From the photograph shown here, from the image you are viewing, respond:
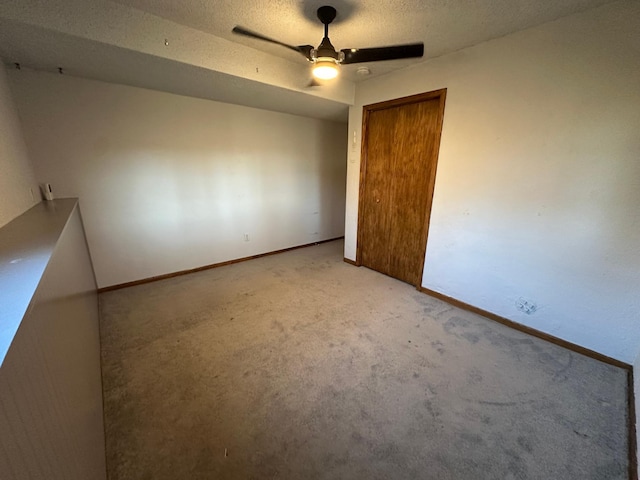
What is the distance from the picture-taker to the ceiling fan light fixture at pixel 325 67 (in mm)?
1762

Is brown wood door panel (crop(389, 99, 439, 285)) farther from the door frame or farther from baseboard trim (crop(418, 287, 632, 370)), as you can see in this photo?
baseboard trim (crop(418, 287, 632, 370))

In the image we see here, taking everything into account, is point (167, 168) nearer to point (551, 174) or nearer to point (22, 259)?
point (22, 259)

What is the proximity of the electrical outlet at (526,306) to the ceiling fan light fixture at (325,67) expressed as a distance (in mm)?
2379

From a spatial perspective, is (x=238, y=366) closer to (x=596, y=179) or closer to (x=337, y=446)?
(x=337, y=446)

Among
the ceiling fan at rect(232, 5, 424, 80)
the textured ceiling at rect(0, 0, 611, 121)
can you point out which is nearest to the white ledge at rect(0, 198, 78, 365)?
the textured ceiling at rect(0, 0, 611, 121)

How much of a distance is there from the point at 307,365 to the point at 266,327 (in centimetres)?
58

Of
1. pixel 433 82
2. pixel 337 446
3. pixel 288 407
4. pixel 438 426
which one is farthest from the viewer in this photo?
pixel 433 82

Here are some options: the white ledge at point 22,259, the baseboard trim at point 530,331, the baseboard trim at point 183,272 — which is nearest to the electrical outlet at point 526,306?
the baseboard trim at point 530,331

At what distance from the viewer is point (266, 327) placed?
2.26m

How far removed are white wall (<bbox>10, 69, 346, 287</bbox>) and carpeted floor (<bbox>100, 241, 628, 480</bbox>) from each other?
812 mm

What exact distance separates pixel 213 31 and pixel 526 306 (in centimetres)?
339

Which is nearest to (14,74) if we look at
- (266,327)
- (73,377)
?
(73,377)

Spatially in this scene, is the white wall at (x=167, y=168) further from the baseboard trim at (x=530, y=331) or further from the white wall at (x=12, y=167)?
the baseboard trim at (x=530, y=331)

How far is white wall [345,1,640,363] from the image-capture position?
1.70 meters
